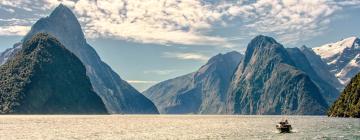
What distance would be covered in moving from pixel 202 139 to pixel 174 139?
7.58m

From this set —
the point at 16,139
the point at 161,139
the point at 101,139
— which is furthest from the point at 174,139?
the point at 16,139

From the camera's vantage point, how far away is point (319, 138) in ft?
409

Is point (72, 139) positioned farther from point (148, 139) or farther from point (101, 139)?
point (148, 139)

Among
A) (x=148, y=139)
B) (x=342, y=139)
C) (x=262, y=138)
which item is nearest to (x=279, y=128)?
(x=262, y=138)

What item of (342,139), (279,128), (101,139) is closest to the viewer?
(342,139)

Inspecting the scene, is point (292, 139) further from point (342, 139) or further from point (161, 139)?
point (161, 139)

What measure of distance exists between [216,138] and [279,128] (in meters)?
42.4

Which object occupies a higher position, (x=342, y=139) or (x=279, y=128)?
(x=342, y=139)

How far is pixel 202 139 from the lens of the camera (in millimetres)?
126500

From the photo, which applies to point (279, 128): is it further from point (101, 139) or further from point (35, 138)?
point (35, 138)

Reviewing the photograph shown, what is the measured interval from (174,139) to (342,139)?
42615mm

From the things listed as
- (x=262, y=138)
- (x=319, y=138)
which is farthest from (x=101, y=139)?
(x=319, y=138)

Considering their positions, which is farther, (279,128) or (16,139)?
(279,128)

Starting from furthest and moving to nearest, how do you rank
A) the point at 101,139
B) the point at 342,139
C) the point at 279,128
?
the point at 279,128, the point at 101,139, the point at 342,139
